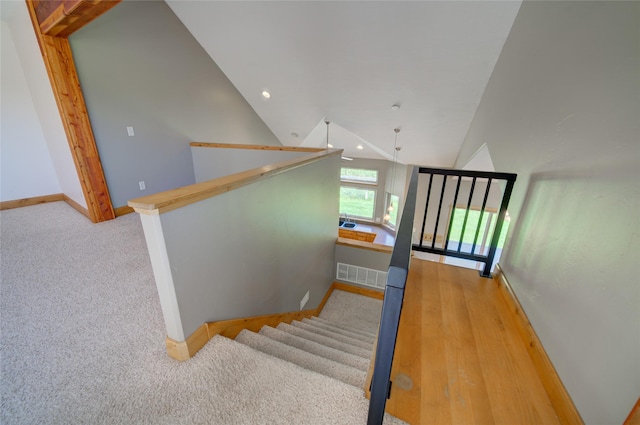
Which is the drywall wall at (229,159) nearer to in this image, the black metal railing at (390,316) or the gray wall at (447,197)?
the black metal railing at (390,316)

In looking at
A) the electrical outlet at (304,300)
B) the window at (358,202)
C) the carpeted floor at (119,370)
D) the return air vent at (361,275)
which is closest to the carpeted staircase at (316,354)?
the carpeted floor at (119,370)

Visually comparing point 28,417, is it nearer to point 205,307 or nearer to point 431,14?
point 205,307

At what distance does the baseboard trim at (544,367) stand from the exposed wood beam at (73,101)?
3.61m

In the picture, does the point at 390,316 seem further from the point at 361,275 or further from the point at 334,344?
the point at 361,275

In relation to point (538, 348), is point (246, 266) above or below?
above

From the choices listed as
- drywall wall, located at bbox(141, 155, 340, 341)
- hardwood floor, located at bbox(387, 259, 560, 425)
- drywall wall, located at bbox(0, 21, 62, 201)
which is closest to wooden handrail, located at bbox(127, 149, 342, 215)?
drywall wall, located at bbox(141, 155, 340, 341)

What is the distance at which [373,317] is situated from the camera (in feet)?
12.2

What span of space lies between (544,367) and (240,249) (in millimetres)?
1813

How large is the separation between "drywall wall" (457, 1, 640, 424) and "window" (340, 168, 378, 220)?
8.21 metres

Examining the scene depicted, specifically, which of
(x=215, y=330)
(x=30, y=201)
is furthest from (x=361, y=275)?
(x=30, y=201)

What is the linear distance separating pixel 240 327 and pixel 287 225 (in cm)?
98

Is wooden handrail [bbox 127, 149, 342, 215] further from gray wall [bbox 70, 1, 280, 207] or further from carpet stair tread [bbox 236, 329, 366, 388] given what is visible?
gray wall [bbox 70, 1, 280, 207]

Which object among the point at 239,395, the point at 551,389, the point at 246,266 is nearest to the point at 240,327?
the point at 246,266

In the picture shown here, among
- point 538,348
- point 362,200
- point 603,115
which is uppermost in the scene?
point 603,115
